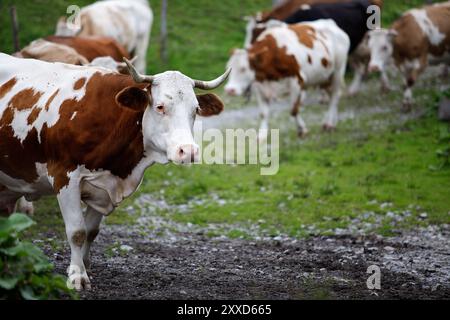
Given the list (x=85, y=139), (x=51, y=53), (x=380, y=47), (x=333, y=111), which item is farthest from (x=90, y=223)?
(x=380, y=47)

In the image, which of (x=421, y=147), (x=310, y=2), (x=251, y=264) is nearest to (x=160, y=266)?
(x=251, y=264)

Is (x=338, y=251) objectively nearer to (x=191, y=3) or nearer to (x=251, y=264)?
(x=251, y=264)

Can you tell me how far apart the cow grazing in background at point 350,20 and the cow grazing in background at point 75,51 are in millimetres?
7001

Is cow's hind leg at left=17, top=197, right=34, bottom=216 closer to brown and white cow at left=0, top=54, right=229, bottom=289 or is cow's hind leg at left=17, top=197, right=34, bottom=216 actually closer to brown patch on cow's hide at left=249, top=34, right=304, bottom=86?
brown and white cow at left=0, top=54, right=229, bottom=289

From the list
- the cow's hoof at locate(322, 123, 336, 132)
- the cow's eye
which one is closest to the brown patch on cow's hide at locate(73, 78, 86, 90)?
the cow's eye

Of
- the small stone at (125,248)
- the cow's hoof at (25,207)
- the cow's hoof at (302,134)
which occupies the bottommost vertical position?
the cow's hoof at (302,134)

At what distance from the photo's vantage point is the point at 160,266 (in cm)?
848

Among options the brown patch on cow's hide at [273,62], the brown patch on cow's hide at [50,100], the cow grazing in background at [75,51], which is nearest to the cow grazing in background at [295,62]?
the brown patch on cow's hide at [273,62]

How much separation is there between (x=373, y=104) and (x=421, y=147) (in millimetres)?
4853

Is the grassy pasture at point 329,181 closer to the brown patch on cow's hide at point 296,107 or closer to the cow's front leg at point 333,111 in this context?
the cow's front leg at point 333,111

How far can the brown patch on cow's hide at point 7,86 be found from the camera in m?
7.76

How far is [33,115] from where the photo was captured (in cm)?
741

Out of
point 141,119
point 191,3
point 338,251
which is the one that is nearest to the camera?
point 141,119
